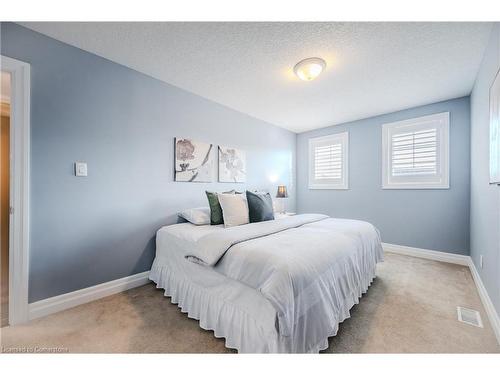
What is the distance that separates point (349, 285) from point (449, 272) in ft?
6.59

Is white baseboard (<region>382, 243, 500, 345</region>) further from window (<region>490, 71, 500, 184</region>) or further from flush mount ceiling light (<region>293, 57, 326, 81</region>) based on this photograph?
flush mount ceiling light (<region>293, 57, 326, 81</region>)

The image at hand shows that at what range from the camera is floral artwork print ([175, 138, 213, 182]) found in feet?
8.89

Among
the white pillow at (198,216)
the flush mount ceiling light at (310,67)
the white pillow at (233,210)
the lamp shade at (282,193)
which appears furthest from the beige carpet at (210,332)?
the flush mount ceiling light at (310,67)

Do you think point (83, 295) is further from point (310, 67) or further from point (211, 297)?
point (310, 67)

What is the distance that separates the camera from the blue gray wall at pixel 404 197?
2.95 m

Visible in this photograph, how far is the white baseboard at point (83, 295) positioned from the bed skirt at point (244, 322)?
0.59m

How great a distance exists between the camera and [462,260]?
2.92 m

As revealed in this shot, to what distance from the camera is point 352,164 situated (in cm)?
394

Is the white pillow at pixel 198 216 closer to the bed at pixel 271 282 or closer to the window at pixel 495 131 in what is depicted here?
the bed at pixel 271 282

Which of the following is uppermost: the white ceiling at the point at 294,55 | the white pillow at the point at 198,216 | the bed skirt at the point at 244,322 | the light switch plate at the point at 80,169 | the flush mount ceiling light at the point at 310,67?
the white ceiling at the point at 294,55

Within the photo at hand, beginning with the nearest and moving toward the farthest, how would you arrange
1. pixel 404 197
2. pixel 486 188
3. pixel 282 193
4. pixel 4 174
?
pixel 486 188 < pixel 4 174 < pixel 404 197 < pixel 282 193

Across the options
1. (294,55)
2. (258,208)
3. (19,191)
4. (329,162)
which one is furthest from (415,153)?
(19,191)

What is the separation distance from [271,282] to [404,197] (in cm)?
330
